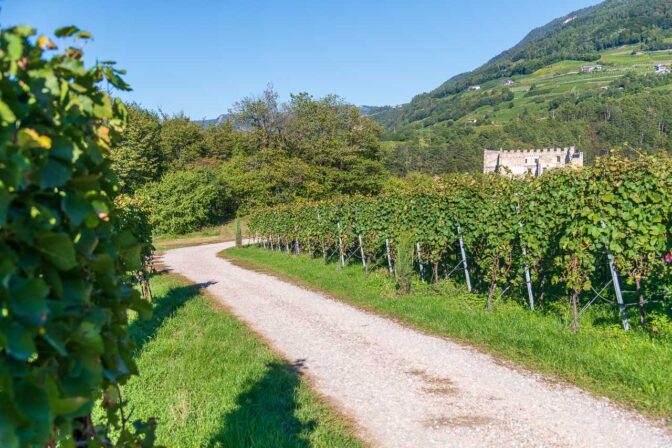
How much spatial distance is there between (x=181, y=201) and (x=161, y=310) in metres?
36.0

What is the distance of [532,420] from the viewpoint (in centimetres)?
521

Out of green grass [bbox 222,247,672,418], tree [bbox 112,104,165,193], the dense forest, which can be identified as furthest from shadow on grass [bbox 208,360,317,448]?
tree [bbox 112,104,165,193]

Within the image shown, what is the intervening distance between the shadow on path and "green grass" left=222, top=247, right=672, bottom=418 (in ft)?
12.9

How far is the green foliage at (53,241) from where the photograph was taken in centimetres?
127

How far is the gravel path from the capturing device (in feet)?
16.0

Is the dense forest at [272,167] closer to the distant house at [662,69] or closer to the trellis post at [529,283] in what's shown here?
the trellis post at [529,283]

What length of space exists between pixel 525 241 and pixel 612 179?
2.09 m

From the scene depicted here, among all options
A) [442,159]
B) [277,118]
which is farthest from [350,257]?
[442,159]

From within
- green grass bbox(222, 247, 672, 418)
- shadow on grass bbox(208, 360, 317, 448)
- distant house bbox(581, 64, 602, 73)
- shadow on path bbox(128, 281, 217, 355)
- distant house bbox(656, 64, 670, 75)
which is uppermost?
distant house bbox(581, 64, 602, 73)

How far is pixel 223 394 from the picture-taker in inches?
230

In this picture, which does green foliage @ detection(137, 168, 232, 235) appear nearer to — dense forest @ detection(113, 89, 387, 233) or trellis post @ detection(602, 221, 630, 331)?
dense forest @ detection(113, 89, 387, 233)

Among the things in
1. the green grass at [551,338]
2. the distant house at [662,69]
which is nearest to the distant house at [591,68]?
the distant house at [662,69]

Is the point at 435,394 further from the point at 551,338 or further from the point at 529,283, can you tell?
the point at 529,283

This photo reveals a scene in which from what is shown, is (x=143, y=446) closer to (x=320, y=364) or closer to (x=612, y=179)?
(x=320, y=364)
